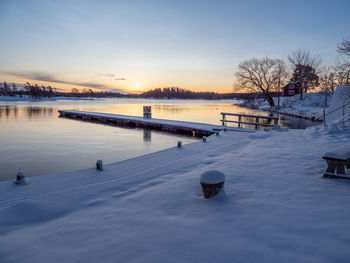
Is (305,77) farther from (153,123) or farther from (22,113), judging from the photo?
(22,113)

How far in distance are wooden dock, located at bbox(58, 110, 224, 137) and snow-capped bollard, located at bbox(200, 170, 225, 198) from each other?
13460 millimetres

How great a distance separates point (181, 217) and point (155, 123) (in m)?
20.1

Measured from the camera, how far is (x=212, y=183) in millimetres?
4156

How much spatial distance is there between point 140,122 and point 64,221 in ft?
71.0

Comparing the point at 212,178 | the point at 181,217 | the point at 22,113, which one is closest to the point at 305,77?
the point at 212,178

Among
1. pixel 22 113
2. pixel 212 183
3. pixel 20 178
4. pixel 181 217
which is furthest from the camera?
pixel 22 113

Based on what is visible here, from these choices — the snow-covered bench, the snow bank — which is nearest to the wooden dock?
the snow bank

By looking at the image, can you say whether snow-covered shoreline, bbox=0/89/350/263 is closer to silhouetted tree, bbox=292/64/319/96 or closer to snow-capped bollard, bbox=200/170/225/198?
snow-capped bollard, bbox=200/170/225/198

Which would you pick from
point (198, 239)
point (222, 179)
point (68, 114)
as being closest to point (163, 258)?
point (198, 239)

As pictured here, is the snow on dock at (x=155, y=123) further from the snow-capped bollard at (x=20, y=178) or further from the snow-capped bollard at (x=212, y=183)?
the snow-capped bollard at (x=20, y=178)

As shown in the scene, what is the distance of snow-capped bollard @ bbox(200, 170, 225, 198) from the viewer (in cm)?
418

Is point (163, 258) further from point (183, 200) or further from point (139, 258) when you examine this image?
point (183, 200)

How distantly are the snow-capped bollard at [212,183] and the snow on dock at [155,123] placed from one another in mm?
12872

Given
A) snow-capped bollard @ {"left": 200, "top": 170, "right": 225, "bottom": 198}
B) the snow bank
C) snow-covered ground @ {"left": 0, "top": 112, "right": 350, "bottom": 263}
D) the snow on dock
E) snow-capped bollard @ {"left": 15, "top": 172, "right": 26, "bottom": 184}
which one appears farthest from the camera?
the snow on dock
